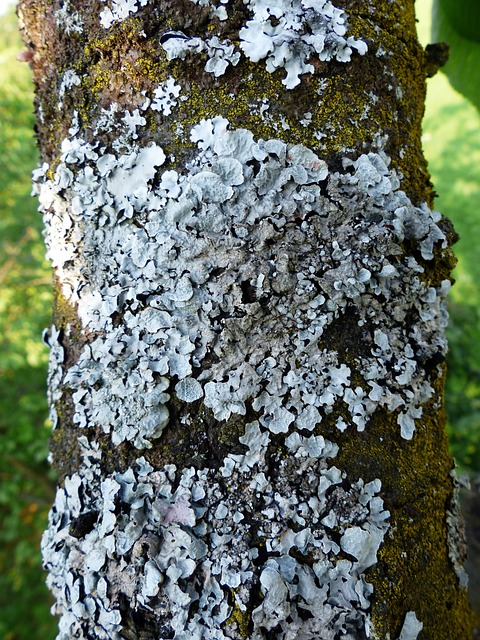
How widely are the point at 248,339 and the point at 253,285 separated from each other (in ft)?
0.26

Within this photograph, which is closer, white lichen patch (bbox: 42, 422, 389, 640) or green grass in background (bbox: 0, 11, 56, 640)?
white lichen patch (bbox: 42, 422, 389, 640)

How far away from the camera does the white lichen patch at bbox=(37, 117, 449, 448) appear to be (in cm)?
73

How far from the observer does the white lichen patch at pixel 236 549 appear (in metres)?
0.68

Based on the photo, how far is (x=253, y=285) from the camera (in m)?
Answer: 0.73

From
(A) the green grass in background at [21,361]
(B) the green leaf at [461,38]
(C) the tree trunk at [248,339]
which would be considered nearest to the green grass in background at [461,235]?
(B) the green leaf at [461,38]

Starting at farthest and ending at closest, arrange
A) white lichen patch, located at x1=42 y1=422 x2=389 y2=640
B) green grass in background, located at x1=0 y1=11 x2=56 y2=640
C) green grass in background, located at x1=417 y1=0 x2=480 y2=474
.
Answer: green grass in background, located at x1=417 y1=0 x2=480 y2=474
green grass in background, located at x1=0 y1=11 x2=56 y2=640
white lichen patch, located at x1=42 y1=422 x2=389 y2=640

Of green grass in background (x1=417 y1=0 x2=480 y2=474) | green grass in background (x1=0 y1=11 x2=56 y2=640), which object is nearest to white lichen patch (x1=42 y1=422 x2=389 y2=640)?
green grass in background (x1=0 y1=11 x2=56 y2=640)

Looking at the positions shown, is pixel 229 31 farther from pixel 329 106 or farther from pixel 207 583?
pixel 207 583

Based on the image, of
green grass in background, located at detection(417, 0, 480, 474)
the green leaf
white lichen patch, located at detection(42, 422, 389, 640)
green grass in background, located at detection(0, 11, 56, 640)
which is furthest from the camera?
green grass in background, located at detection(417, 0, 480, 474)

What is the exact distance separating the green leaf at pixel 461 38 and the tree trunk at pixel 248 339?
812 mm

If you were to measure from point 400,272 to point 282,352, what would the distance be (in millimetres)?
224

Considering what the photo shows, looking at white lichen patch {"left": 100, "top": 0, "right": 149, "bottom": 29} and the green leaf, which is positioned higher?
the green leaf

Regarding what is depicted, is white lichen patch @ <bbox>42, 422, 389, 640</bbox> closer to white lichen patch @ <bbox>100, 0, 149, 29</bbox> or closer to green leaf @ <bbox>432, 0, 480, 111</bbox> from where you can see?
white lichen patch @ <bbox>100, 0, 149, 29</bbox>

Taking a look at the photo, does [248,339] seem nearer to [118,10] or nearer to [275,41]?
[275,41]
